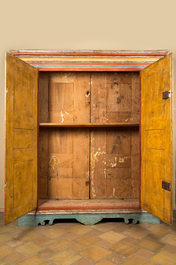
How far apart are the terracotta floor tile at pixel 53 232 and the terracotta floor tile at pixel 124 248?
2.00 ft

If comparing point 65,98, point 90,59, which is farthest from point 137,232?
point 90,59

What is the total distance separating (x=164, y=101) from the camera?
2.19 meters

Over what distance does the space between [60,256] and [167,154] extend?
53.2 inches

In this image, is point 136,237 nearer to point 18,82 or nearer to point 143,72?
point 143,72

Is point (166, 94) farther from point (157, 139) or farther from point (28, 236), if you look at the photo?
point (28, 236)

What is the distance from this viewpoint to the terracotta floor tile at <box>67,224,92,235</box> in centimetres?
239

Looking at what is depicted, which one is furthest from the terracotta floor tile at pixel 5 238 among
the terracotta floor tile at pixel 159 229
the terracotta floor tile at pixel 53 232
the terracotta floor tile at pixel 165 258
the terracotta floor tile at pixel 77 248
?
the terracotta floor tile at pixel 159 229

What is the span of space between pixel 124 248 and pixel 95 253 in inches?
11.3

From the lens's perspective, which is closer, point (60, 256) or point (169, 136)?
point (60, 256)

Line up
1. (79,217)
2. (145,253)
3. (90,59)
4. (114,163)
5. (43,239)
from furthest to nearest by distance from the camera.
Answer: (114,163), (90,59), (79,217), (43,239), (145,253)

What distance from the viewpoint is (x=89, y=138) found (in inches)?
118

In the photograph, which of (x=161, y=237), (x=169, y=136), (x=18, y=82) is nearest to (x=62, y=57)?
(x=18, y=82)

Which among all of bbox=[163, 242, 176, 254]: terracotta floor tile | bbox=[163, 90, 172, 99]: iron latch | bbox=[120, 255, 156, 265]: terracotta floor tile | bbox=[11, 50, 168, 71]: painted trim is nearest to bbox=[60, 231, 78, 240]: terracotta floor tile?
bbox=[120, 255, 156, 265]: terracotta floor tile

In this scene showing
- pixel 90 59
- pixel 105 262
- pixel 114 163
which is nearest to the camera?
pixel 105 262
